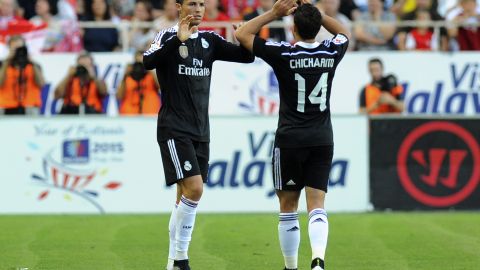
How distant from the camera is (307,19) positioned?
31.0 ft

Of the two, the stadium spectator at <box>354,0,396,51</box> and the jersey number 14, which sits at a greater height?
the jersey number 14

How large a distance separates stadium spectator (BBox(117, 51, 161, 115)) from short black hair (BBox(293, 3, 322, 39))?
9396mm

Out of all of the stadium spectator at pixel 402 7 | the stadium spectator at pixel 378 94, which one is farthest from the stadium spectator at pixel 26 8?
the stadium spectator at pixel 402 7

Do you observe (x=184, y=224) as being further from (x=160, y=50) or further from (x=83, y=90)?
(x=83, y=90)

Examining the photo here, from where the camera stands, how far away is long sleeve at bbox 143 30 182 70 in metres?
10.1

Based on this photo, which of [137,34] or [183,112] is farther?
[137,34]

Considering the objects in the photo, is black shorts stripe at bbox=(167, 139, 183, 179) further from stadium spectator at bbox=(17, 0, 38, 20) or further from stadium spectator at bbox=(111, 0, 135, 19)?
stadium spectator at bbox=(111, 0, 135, 19)

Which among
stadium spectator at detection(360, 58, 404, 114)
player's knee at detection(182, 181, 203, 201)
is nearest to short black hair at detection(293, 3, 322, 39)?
player's knee at detection(182, 181, 203, 201)

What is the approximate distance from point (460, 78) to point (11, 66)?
26.4 feet

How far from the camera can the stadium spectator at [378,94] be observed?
63.4 feet

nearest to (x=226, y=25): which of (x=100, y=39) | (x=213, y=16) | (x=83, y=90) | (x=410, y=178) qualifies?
(x=213, y=16)

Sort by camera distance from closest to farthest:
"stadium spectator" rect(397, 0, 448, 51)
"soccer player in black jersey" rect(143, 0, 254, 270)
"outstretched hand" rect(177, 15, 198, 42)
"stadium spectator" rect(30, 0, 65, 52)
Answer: "outstretched hand" rect(177, 15, 198, 42), "soccer player in black jersey" rect(143, 0, 254, 270), "stadium spectator" rect(30, 0, 65, 52), "stadium spectator" rect(397, 0, 448, 51)

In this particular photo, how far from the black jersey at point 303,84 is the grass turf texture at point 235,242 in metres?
1.87

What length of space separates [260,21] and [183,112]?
1287 millimetres
